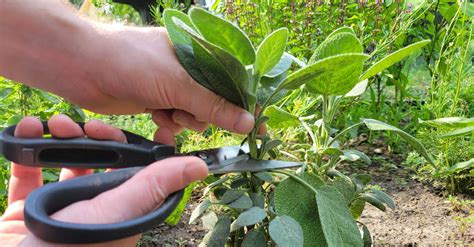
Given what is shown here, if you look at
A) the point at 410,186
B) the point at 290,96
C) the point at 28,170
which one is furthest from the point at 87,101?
the point at 410,186

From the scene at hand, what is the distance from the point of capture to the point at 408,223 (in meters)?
1.48

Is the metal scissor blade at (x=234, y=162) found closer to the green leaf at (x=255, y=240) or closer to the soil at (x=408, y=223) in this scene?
the green leaf at (x=255, y=240)

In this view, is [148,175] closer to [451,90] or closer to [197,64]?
[197,64]

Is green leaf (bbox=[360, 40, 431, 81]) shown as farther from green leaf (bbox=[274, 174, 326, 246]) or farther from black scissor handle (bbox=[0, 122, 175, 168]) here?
black scissor handle (bbox=[0, 122, 175, 168])

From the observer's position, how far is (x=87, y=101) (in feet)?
3.73

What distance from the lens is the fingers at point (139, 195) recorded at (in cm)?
71

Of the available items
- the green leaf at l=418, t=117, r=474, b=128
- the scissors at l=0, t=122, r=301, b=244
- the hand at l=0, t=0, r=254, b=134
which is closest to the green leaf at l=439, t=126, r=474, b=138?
the green leaf at l=418, t=117, r=474, b=128

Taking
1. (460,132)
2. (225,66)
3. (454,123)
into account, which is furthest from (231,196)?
(460,132)

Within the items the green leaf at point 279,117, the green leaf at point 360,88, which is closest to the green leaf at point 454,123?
the green leaf at point 360,88

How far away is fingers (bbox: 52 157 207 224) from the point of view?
0.71m

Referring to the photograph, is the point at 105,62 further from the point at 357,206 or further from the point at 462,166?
the point at 462,166

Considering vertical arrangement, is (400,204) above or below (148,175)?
below

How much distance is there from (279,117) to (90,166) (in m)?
0.40

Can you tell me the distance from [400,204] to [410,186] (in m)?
0.16
